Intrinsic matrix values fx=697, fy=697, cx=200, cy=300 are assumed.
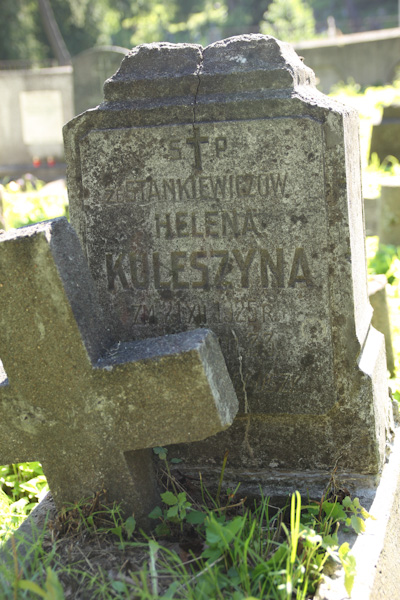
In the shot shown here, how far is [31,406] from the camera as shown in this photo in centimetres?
189

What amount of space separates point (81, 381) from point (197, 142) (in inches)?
32.2

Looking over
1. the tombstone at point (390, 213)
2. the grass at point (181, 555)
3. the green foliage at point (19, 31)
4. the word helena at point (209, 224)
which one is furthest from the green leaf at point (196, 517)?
the green foliage at point (19, 31)

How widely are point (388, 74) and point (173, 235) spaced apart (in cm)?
1721

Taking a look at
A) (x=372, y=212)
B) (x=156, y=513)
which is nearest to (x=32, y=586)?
(x=156, y=513)

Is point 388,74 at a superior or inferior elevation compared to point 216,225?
superior

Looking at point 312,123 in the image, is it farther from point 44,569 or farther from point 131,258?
point 44,569

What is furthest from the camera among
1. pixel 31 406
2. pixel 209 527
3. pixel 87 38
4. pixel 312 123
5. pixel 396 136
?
pixel 87 38

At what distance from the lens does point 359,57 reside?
58.8ft

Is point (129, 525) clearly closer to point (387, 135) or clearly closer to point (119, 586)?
point (119, 586)

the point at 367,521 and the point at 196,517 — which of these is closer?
the point at 196,517

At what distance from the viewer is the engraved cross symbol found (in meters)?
2.13

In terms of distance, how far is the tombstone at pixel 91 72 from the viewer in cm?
1110

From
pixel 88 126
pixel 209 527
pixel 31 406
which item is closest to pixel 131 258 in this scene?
pixel 88 126

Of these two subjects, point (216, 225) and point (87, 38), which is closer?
point (216, 225)
